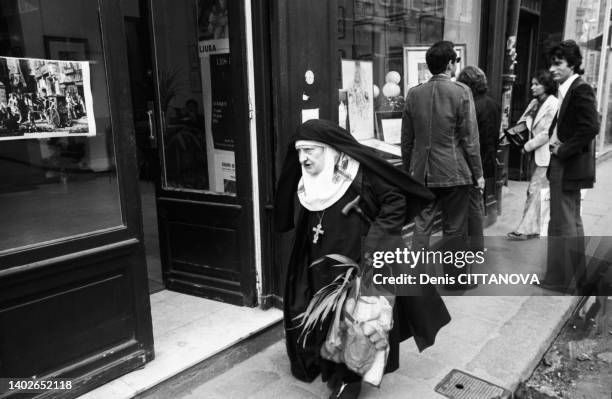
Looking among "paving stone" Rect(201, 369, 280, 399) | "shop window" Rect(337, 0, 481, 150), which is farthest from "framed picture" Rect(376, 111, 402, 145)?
"paving stone" Rect(201, 369, 280, 399)

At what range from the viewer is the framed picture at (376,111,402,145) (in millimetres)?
5207

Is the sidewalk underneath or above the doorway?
underneath

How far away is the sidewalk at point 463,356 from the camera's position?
2951 millimetres

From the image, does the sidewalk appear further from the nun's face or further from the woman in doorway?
the woman in doorway

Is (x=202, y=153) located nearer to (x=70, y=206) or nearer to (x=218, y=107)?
(x=218, y=107)

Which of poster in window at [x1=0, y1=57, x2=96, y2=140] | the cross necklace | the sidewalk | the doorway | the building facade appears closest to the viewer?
poster in window at [x1=0, y1=57, x2=96, y2=140]

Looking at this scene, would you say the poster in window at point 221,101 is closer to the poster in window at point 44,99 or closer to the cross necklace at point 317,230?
the poster in window at point 44,99

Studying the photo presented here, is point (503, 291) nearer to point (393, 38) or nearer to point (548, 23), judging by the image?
point (393, 38)

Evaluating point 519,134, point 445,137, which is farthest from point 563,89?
point 519,134

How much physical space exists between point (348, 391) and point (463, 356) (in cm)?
99

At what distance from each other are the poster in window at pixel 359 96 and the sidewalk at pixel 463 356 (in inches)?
74.0

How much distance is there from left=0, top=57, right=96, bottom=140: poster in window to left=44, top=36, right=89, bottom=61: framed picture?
0.03m

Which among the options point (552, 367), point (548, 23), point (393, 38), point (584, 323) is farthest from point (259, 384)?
point (548, 23)

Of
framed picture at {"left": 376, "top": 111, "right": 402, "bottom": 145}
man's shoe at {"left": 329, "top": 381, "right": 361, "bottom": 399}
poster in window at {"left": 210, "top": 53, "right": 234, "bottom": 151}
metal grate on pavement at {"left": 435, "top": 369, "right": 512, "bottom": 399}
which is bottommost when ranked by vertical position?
metal grate on pavement at {"left": 435, "top": 369, "right": 512, "bottom": 399}
